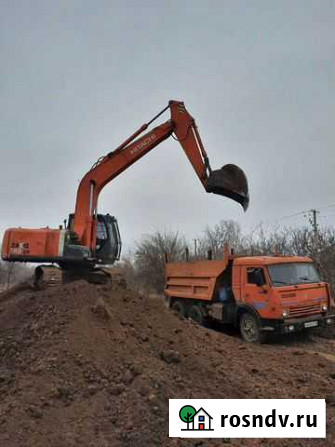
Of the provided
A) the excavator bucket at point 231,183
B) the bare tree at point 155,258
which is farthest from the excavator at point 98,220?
the bare tree at point 155,258

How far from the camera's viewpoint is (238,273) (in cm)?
1152

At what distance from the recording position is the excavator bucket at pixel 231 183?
32.6 feet

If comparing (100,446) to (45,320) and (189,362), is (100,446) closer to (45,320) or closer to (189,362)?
(189,362)

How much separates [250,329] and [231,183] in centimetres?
377

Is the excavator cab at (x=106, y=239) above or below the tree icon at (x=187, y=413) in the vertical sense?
above

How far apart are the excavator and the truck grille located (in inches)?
108

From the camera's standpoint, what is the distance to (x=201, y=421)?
451 cm

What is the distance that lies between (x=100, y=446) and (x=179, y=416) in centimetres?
89

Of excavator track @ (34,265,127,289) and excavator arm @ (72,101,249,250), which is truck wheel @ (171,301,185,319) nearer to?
excavator track @ (34,265,127,289)

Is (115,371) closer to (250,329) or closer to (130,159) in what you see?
(250,329)

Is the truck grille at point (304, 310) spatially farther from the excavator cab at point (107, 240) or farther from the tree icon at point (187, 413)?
the tree icon at point (187, 413)

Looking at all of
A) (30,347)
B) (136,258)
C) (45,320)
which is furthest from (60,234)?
(136,258)

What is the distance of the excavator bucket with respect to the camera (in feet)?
32.6

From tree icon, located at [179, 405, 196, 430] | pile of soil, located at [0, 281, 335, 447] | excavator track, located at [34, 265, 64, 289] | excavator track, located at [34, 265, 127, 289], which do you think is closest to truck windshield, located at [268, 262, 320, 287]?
pile of soil, located at [0, 281, 335, 447]
